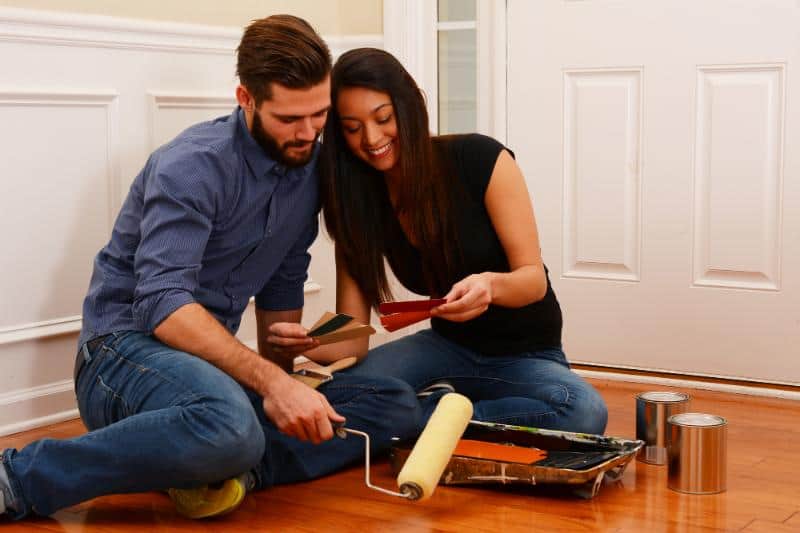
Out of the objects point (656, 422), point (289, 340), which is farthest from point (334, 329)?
point (656, 422)

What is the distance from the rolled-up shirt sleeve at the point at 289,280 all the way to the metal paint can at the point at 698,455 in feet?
2.39

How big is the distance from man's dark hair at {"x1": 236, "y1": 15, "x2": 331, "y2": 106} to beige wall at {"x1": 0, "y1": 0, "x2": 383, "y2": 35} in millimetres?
585

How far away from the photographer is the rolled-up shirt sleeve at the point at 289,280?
2164 millimetres

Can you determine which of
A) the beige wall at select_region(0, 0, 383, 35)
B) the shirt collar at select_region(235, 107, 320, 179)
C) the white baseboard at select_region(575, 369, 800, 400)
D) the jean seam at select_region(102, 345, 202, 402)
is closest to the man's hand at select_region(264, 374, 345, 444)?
the jean seam at select_region(102, 345, 202, 402)

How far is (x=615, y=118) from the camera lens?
2785mm

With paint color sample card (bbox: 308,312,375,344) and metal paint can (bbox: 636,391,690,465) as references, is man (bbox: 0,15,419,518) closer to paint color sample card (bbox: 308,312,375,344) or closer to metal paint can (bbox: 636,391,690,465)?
paint color sample card (bbox: 308,312,375,344)

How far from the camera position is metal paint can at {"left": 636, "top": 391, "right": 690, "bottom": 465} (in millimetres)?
2086

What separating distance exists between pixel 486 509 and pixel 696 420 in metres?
0.39

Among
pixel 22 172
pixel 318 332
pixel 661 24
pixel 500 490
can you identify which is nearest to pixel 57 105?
pixel 22 172

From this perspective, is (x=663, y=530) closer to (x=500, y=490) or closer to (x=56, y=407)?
(x=500, y=490)

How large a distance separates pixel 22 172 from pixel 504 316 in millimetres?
980

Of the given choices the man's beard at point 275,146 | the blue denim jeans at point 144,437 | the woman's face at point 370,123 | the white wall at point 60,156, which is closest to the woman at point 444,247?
the woman's face at point 370,123

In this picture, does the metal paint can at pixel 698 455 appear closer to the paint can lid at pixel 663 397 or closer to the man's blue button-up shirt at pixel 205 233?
the paint can lid at pixel 663 397

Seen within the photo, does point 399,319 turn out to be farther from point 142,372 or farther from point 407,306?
point 142,372
